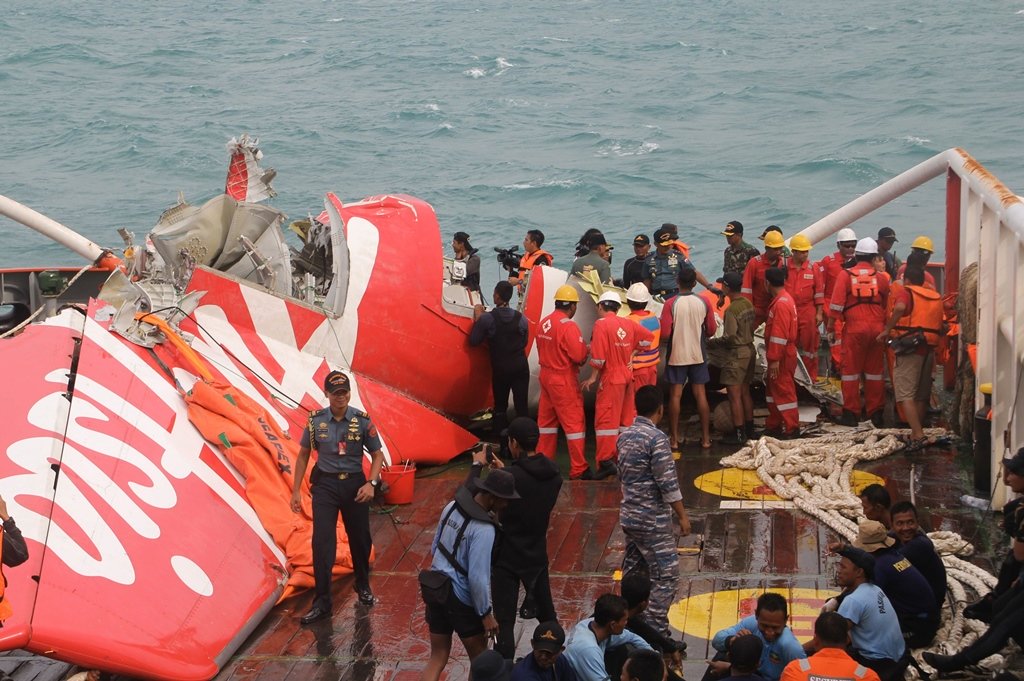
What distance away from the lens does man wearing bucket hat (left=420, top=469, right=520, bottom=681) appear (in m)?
6.81

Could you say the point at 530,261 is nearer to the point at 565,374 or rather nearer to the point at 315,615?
the point at 565,374

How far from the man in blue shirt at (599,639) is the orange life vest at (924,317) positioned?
5969mm

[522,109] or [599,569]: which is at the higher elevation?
[599,569]

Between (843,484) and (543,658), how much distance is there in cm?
514

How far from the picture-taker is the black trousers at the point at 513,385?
39.4ft

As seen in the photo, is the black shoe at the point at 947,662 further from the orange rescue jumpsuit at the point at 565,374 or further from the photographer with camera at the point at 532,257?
the photographer with camera at the point at 532,257

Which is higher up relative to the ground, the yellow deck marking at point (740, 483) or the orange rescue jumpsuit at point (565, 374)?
the orange rescue jumpsuit at point (565, 374)

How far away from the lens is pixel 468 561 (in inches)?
269

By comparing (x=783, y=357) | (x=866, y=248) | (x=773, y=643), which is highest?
(x=866, y=248)

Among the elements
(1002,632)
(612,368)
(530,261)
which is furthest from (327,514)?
(530,261)

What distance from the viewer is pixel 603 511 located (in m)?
10.3

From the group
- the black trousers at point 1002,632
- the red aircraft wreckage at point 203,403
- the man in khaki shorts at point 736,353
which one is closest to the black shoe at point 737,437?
the man in khaki shorts at point 736,353

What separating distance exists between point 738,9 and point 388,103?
71.4 ft

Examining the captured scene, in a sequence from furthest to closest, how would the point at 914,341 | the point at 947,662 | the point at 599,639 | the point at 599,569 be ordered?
the point at 914,341 < the point at 599,569 < the point at 947,662 < the point at 599,639
